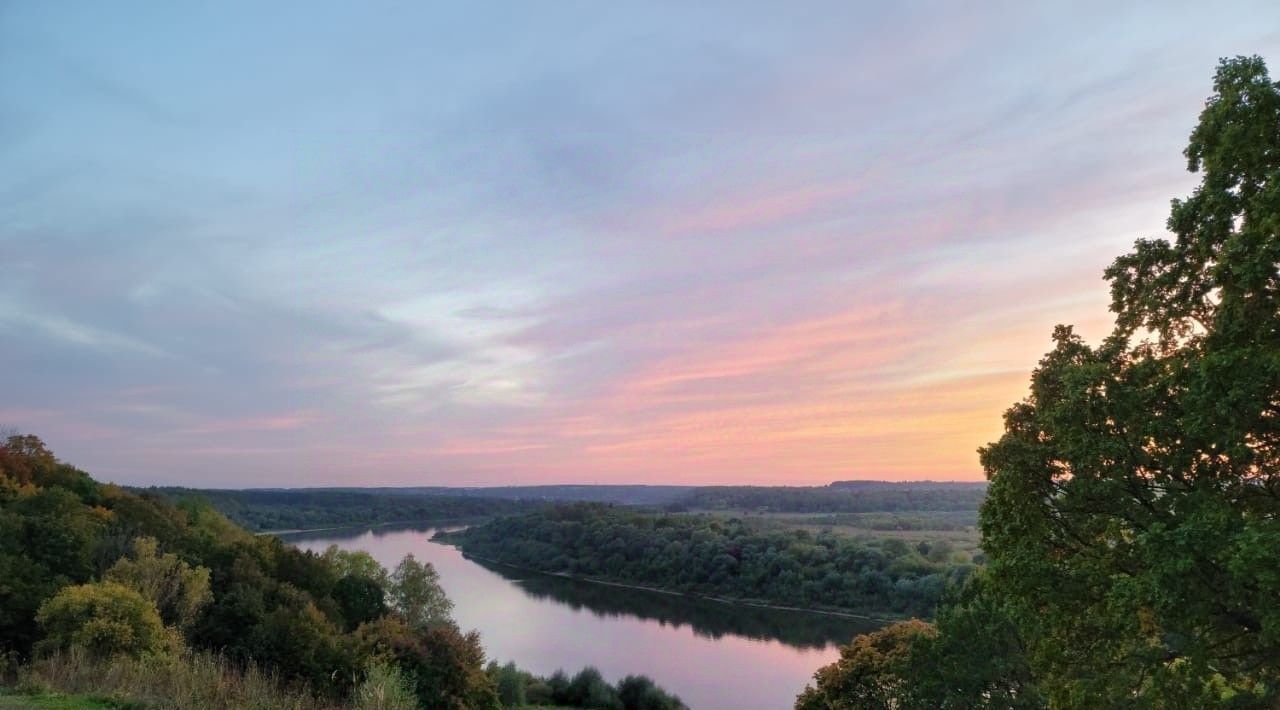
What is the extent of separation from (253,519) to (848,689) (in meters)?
146

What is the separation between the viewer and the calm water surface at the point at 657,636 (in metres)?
40.8

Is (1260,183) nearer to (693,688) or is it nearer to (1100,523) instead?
(1100,523)

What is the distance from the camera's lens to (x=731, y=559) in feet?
243

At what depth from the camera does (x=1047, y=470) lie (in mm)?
8734

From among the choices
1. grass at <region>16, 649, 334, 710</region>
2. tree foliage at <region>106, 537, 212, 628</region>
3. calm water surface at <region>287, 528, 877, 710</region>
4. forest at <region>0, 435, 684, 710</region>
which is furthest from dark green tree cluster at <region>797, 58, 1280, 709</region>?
calm water surface at <region>287, 528, 877, 710</region>

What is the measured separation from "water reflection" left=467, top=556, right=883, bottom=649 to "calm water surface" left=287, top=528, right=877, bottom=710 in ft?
0.27

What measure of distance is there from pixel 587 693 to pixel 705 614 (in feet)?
99.5

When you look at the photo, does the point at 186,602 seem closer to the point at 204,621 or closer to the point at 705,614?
the point at 204,621

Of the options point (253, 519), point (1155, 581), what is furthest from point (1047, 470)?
point (253, 519)

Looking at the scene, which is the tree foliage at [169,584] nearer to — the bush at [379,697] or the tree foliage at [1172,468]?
the bush at [379,697]

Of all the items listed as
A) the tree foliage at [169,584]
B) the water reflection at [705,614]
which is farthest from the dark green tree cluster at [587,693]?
the water reflection at [705,614]

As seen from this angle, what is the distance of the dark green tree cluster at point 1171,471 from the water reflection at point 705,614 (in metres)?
44.6

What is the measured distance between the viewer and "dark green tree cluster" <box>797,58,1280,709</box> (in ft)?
22.0

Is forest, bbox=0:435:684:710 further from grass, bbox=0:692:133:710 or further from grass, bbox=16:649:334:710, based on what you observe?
grass, bbox=0:692:133:710
